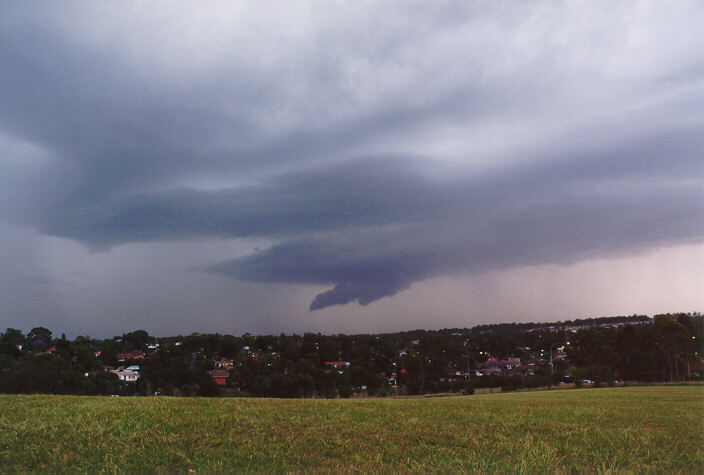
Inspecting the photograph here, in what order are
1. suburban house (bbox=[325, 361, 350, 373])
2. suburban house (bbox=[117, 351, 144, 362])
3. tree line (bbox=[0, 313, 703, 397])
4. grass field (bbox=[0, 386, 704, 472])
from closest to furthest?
grass field (bbox=[0, 386, 704, 472])
tree line (bbox=[0, 313, 703, 397])
suburban house (bbox=[117, 351, 144, 362])
suburban house (bbox=[325, 361, 350, 373])

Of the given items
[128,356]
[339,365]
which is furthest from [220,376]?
[339,365]

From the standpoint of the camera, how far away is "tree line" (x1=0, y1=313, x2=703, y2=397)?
41.7m

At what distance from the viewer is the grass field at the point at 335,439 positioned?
23.6ft

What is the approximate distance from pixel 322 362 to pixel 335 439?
162ft

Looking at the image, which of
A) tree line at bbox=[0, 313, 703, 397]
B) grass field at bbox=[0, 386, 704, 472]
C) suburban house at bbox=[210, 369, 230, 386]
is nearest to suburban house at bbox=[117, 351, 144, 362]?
tree line at bbox=[0, 313, 703, 397]

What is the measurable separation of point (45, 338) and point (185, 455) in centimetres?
5031

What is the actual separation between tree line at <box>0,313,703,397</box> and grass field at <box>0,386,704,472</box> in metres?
32.9

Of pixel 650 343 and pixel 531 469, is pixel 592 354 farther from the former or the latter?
pixel 531 469

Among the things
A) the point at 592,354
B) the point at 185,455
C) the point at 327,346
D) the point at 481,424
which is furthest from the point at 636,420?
the point at 592,354

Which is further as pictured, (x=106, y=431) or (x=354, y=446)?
(x=106, y=431)

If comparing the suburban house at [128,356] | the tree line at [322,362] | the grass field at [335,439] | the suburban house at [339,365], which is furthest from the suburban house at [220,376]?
the grass field at [335,439]

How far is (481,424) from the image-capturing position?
978 cm

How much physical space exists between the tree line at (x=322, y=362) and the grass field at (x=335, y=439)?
3293 centimetres

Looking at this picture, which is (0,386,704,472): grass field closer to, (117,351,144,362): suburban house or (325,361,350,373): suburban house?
(117,351,144,362): suburban house
